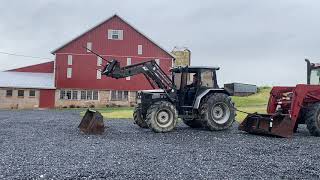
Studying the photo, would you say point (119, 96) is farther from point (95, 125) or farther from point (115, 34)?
point (95, 125)

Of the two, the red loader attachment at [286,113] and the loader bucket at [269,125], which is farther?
the red loader attachment at [286,113]

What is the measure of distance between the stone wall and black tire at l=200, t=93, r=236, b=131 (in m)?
37.5

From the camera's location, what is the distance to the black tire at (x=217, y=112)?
18.2 meters

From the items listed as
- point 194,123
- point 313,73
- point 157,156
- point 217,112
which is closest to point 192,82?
point 217,112


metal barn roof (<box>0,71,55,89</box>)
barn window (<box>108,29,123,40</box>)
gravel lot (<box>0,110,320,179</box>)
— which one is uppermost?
barn window (<box>108,29,123,40</box>)

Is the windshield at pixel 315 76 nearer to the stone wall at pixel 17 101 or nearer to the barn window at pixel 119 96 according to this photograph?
the barn window at pixel 119 96

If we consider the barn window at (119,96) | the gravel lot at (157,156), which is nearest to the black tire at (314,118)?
the gravel lot at (157,156)

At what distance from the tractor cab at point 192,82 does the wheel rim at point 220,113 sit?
949mm

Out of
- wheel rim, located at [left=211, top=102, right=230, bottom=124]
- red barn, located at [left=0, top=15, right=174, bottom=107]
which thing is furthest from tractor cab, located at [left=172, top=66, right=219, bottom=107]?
red barn, located at [left=0, top=15, right=174, bottom=107]

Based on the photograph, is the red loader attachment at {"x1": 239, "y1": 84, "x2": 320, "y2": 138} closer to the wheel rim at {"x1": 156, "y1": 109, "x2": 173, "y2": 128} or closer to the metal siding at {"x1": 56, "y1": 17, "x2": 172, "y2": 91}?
the wheel rim at {"x1": 156, "y1": 109, "x2": 173, "y2": 128}

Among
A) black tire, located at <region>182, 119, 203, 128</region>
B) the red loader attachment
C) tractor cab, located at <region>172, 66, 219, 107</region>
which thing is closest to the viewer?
the red loader attachment

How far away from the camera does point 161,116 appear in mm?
17609

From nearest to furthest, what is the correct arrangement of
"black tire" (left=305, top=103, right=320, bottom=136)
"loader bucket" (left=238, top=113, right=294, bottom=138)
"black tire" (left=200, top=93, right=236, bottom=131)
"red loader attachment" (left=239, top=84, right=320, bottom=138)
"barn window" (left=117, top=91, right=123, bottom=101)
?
"loader bucket" (left=238, top=113, right=294, bottom=138), "red loader attachment" (left=239, top=84, right=320, bottom=138), "black tire" (left=305, top=103, right=320, bottom=136), "black tire" (left=200, top=93, right=236, bottom=131), "barn window" (left=117, top=91, right=123, bottom=101)

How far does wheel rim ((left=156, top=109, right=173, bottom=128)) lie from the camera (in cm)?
1758
